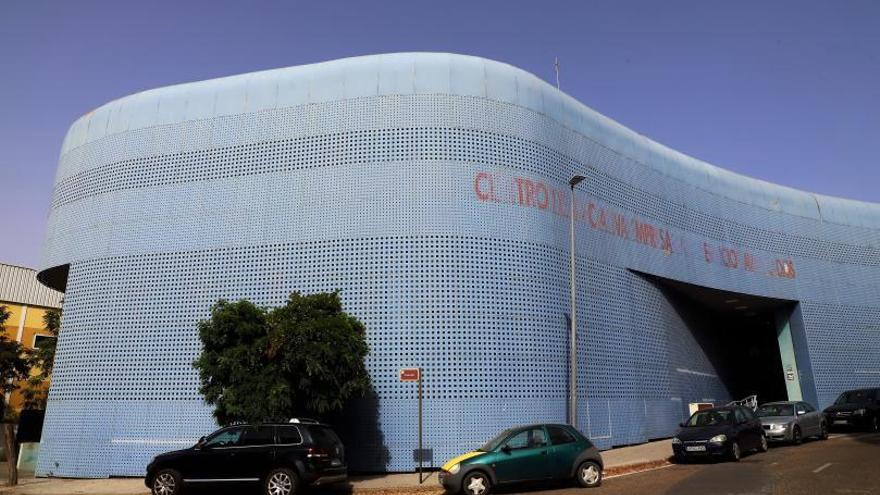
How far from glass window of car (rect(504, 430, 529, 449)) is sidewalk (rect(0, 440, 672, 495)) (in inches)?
85.6

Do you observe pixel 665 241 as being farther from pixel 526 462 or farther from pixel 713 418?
pixel 526 462

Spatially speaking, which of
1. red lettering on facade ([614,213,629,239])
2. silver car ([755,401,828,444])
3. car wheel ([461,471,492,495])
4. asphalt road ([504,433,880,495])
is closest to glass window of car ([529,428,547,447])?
asphalt road ([504,433,880,495])

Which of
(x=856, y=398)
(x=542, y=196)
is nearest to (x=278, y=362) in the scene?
(x=542, y=196)

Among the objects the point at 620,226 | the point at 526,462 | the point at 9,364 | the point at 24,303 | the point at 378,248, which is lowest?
the point at 526,462

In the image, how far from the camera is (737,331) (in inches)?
1394

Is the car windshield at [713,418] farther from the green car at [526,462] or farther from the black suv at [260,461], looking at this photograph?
the black suv at [260,461]

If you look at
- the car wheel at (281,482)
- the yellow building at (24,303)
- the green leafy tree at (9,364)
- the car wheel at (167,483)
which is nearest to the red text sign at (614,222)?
the car wheel at (281,482)

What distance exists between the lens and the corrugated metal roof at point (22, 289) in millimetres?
46469

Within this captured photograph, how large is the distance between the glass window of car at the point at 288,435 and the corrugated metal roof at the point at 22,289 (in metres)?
45.6

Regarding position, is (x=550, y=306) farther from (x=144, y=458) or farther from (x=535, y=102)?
(x=144, y=458)

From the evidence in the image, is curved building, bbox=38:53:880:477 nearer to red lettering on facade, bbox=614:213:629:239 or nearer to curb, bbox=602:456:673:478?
red lettering on facade, bbox=614:213:629:239

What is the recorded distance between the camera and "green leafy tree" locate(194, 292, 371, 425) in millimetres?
13852

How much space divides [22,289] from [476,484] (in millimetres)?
50281

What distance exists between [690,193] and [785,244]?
7.48 metres
